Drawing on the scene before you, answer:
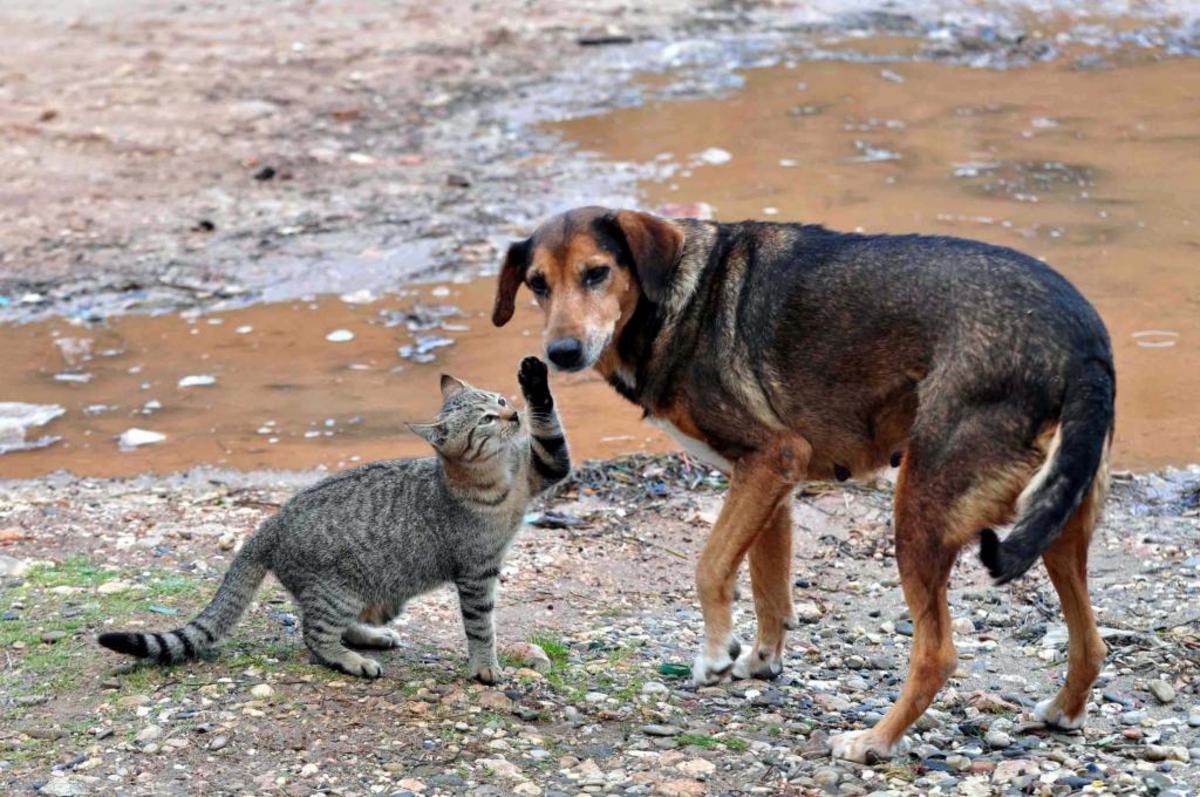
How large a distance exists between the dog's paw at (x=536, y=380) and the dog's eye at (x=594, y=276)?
37 cm

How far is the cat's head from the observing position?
543 centimetres

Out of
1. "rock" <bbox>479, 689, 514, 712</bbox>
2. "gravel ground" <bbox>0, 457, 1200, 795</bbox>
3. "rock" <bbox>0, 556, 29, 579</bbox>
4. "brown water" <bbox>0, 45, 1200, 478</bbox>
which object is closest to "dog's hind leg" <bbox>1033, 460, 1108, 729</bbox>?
"gravel ground" <bbox>0, 457, 1200, 795</bbox>

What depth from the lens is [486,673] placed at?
5508 millimetres

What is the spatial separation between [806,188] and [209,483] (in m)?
6.23

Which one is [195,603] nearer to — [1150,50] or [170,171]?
[170,171]

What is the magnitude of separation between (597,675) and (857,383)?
1.52m

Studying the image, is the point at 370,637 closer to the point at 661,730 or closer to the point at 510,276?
the point at 661,730

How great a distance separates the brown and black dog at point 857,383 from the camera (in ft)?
15.6

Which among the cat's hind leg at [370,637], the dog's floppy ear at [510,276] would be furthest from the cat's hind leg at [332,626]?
the dog's floppy ear at [510,276]

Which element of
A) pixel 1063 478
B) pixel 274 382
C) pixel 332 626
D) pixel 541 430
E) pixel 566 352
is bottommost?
pixel 274 382

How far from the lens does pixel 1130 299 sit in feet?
32.6

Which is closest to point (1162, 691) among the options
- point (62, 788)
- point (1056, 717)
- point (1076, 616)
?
point (1056, 717)

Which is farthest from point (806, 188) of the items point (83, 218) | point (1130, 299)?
point (83, 218)

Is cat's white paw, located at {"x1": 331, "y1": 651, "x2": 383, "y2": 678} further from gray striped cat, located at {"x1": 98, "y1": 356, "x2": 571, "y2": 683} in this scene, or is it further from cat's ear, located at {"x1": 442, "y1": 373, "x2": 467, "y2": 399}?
cat's ear, located at {"x1": 442, "y1": 373, "x2": 467, "y2": 399}
